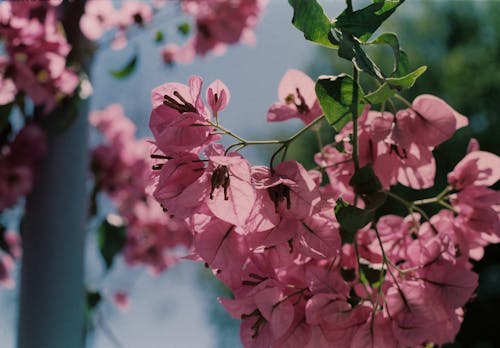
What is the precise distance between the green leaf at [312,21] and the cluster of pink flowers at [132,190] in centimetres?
92

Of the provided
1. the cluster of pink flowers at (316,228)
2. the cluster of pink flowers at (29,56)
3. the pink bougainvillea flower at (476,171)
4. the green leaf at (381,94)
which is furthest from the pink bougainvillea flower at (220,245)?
the cluster of pink flowers at (29,56)

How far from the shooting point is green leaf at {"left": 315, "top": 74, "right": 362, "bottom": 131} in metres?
0.44

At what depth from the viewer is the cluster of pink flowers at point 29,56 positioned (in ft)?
3.49

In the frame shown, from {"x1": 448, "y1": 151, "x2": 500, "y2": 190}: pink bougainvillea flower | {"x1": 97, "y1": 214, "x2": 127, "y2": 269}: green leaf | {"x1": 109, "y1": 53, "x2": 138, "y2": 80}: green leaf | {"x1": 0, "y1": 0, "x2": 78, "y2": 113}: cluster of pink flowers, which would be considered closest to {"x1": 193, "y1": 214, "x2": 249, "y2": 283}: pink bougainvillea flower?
{"x1": 448, "y1": 151, "x2": 500, "y2": 190}: pink bougainvillea flower

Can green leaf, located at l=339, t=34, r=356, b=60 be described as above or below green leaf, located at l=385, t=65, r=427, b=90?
above

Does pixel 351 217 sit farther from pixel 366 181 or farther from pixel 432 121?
pixel 432 121

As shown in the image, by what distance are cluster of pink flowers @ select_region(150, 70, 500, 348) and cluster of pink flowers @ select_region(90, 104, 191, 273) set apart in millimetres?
815

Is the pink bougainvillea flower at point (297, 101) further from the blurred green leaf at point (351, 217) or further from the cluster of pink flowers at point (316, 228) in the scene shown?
the blurred green leaf at point (351, 217)

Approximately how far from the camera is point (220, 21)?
59.3 inches

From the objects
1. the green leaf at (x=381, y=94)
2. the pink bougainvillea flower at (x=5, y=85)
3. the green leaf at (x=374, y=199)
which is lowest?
the pink bougainvillea flower at (x=5, y=85)

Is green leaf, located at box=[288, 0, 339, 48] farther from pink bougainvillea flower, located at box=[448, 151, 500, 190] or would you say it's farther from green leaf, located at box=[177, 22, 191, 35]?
green leaf, located at box=[177, 22, 191, 35]

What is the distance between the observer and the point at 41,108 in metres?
1.25

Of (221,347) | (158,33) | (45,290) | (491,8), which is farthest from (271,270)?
(491,8)

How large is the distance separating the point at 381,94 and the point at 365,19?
2.0 inches
